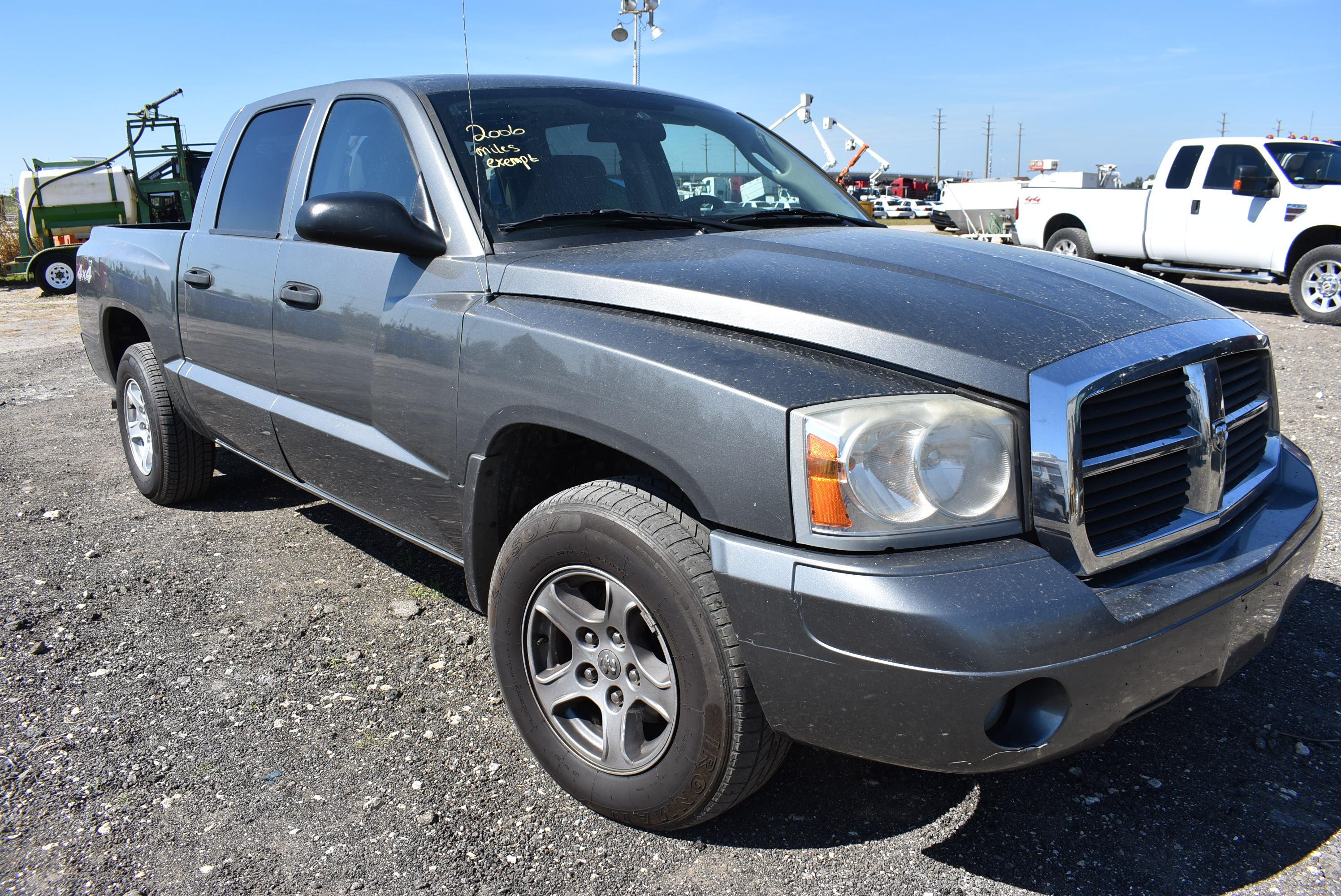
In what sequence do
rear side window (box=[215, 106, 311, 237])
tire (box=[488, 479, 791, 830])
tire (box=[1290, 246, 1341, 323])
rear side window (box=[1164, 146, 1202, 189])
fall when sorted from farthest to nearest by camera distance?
rear side window (box=[1164, 146, 1202, 189]) → tire (box=[1290, 246, 1341, 323]) → rear side window (box=[215, 106, 311, 237]) → tire (box=[488, 479, 791, 830])

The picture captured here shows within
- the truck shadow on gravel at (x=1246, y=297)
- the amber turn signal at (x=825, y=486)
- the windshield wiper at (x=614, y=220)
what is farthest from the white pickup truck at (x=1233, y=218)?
the amber turn signal at (x=825, y=486)

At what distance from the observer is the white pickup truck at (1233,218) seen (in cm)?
1025

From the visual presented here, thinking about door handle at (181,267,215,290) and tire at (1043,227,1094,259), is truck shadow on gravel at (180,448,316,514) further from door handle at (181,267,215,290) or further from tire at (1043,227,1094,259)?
tire at (1043,227,1094,259)

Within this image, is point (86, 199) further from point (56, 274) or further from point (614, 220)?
point (614, 220)

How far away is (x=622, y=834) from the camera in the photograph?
2363 mm

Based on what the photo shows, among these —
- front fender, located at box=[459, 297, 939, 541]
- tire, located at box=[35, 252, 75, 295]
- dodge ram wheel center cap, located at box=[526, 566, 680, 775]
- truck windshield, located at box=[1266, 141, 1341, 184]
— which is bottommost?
dodge ram wheel center cap, located at box=[526, 566, 680, 775]

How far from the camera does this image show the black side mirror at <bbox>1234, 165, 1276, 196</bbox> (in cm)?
1056

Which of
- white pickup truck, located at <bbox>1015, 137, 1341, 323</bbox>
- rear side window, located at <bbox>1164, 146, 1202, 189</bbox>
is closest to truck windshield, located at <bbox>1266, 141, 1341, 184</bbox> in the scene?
white pickup truck, located at <bbox>1015, 137, 1341, 323</bbox>

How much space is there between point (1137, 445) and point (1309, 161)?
11.1 metres

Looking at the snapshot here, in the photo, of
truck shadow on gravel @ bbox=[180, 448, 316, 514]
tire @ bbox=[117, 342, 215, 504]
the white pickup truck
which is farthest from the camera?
the white pickup truck

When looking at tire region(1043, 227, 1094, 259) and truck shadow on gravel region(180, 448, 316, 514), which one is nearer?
truck shadow on gravel region(180, 448, 316, 514)

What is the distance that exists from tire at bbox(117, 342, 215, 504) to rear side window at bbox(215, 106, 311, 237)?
1.03 metres

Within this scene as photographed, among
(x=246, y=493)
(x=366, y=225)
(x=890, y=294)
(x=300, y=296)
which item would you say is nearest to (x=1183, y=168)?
(x=246, y=493)

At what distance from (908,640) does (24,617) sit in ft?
11.2
